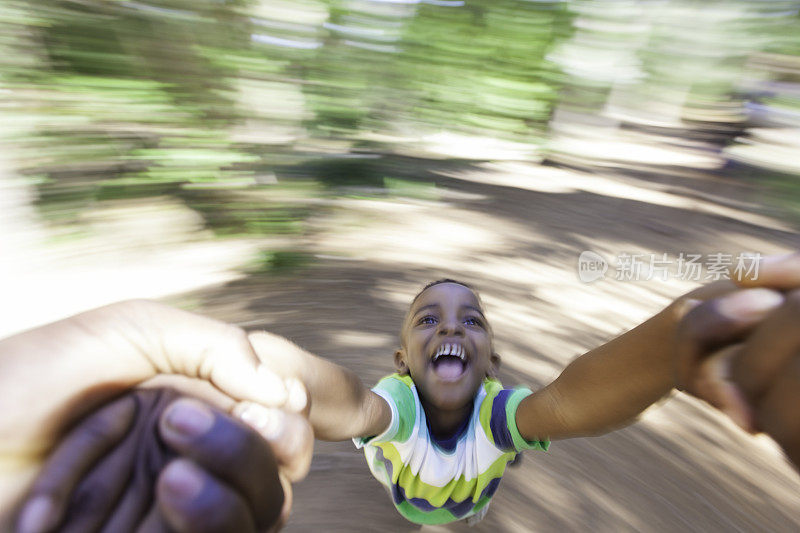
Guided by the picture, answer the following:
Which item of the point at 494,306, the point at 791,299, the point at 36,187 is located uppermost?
the point at 791,299

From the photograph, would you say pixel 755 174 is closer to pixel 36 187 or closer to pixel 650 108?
pixel 650 108

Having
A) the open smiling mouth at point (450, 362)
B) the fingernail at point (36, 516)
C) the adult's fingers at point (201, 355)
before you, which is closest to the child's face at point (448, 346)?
the open smiling mouth at point (450, 362)

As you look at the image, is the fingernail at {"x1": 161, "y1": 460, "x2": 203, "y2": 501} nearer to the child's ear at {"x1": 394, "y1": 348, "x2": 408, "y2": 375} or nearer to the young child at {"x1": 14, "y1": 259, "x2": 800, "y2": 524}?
the young child at {"x1": 14, "y1": 259, "x2": 800, "y2": 524}

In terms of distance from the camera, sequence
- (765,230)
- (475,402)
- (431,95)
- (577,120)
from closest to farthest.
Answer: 1. (475,402)
2. (765,230)
3. (431,95)
4. (577,120)

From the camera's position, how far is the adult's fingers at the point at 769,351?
501mm

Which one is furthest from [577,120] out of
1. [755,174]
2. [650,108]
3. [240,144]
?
[240,144]

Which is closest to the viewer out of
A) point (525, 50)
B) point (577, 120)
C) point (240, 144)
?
point (240, 144)

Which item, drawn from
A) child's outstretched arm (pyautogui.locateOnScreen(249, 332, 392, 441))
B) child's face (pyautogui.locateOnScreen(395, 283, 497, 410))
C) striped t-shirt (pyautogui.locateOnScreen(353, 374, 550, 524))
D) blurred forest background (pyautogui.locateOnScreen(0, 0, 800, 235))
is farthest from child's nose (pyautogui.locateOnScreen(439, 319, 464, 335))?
blurred forest background (pyautogui.locateOnScreen(0, 0, 800, 235))

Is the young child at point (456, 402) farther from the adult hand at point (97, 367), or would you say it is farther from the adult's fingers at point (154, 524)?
the adult's fingers at point (154, 524)

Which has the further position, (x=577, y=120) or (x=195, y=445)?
(x=577, y=120)

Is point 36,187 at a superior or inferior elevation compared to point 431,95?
inferior

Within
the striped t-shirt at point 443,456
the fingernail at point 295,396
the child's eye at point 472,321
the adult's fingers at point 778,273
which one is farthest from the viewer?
the child's eye at point 472,321

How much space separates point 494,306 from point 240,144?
49.9 inches

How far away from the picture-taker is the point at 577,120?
14.5ft
